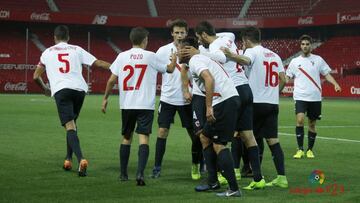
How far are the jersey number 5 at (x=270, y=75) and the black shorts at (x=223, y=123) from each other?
1630 mm

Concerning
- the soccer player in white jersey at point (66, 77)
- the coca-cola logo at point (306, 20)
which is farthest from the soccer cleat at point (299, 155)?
the coca-cola logo at point (306, 20)

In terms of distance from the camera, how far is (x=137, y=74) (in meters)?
9.31

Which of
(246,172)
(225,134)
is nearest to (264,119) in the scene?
(246,172)

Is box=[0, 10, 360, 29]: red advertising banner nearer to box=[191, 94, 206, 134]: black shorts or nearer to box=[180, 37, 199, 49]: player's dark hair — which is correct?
box=[191, 94, 206, 134]: black shorts

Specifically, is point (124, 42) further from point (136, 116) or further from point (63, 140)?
point (136, 116)

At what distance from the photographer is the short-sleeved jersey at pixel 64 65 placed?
10219 mm

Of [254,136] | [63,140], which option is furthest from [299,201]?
[63,140]

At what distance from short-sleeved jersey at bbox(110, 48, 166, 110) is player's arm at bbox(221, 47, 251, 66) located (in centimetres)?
119

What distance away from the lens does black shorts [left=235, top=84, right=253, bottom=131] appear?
29.2 feet

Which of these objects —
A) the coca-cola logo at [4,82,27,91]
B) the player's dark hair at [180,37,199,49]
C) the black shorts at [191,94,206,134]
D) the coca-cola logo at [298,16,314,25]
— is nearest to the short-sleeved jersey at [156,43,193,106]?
the black shorts at [191,94,206,134]

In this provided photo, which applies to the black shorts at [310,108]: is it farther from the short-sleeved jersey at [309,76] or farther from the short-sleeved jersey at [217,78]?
the short-sleeved jersey at [217,78]

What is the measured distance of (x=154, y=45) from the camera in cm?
5462

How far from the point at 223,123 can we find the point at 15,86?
39377 mm

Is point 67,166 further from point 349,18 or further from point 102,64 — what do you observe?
point 349,18
